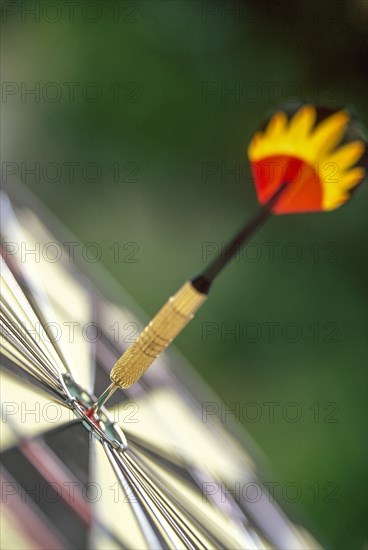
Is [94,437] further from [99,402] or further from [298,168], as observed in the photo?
[298,168]

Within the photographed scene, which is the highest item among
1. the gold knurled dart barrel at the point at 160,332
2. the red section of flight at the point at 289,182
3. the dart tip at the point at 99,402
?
the red section of flight at the point at 289,182

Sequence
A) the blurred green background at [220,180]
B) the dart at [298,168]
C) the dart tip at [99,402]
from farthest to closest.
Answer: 1. the blurred green background at [220,180]
2. the dart tip at [99,402]
3. the dart at [298,168]

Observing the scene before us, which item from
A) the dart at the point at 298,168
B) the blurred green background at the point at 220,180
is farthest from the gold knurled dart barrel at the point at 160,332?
the blurred green background at the point at 220,180

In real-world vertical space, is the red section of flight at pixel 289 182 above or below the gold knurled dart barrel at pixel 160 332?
above

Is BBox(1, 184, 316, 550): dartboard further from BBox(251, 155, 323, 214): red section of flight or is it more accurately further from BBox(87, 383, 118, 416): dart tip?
BBox(251, 155, 323, 214): red section of flight

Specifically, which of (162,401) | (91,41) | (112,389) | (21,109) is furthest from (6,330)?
(91,41)

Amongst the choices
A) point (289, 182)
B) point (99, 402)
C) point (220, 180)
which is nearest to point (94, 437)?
point (99, 402)

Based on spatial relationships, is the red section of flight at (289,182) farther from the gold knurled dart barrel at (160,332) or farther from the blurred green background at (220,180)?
the blurred green background at (220,180)
